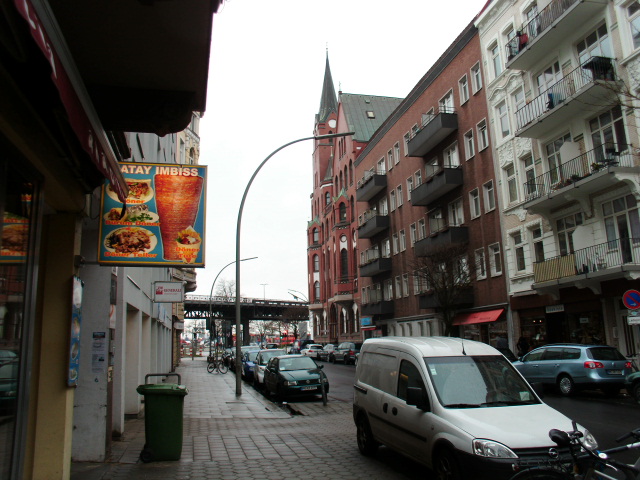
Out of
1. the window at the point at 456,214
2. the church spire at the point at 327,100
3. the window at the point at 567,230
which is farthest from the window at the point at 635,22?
the church spire at the point at 327,100

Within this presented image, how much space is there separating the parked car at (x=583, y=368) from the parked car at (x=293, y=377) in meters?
7.06

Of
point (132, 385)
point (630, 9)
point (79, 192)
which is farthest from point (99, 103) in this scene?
point (630, 9)

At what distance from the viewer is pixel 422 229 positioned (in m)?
38.8

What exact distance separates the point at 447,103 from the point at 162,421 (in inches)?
1208

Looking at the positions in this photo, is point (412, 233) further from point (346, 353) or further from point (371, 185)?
point (346, 353)

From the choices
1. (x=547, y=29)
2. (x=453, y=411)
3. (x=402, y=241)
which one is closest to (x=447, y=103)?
(x=402, y=241)

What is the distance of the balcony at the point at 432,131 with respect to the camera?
1302 inches

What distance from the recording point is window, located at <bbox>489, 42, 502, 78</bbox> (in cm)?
2914

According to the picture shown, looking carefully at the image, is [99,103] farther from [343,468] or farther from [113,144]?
[343,468]

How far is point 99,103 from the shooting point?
6.11 m

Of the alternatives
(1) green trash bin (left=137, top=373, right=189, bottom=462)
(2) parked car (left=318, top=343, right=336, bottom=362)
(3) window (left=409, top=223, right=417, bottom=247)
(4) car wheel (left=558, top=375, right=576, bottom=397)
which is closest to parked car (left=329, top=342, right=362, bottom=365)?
(2) parked car (left=318, top=343, right=336, bottom=362)

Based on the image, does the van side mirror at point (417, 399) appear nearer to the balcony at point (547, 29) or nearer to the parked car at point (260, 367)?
the parked car at point (260, 367)

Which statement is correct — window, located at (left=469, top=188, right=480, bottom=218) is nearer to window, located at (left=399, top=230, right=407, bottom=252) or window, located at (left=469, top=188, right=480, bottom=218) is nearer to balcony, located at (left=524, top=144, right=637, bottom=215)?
balcony, located at (left=524, top=144, right=637, bottom=215)

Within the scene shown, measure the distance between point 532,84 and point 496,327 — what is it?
1223 cm
